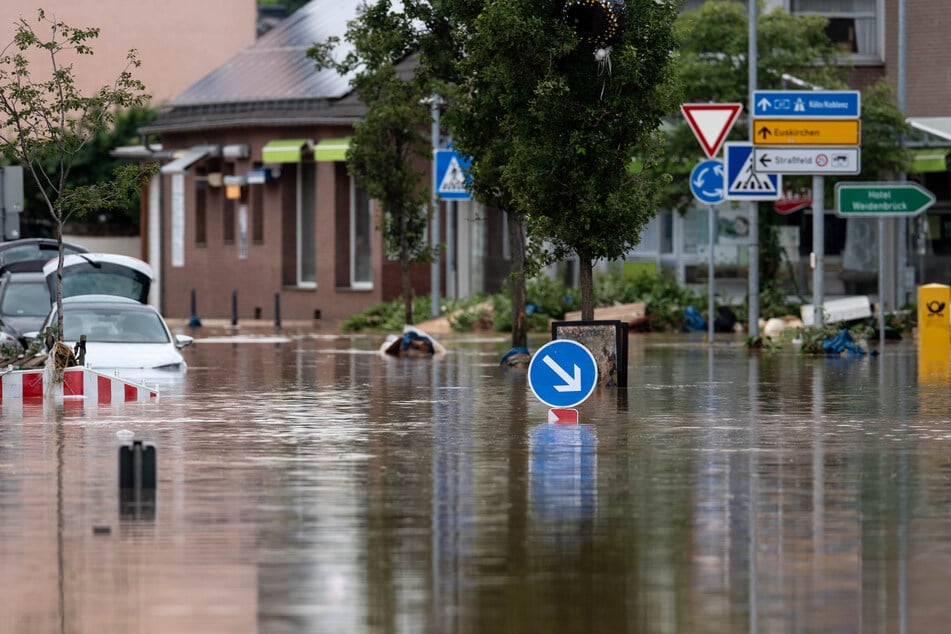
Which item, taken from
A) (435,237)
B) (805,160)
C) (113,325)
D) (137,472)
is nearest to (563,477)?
(137,472)

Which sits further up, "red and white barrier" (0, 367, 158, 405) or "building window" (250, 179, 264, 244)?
"building window" (250, 179, 264, 244)

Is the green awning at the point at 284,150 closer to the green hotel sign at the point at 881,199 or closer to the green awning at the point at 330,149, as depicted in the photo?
the green awning at the point at 330,149

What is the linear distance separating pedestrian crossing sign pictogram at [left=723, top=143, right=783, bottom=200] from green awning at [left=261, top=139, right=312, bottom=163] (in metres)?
21.7

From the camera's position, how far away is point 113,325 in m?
26.4

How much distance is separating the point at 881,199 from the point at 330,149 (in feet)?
68.2

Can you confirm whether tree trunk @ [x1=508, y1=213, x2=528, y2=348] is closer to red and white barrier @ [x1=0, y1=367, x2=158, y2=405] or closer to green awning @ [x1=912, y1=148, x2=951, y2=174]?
red and white barrier @ [x1=0, y1=367, x2=158, y2=405]

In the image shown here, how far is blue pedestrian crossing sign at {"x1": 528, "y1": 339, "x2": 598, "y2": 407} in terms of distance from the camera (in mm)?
18641

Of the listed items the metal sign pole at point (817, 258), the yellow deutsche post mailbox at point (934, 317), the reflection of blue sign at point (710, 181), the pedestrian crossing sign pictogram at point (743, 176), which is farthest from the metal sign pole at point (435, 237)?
the yellow deutsche post mailbox at point (934, 317)

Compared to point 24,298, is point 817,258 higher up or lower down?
higher up

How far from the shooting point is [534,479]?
44.5 feet

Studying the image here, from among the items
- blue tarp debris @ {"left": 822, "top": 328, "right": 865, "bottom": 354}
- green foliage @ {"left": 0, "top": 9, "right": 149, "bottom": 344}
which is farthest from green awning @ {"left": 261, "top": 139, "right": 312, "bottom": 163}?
green foliage @ {"left": 0, "top": 9, "right": 149, "bottom": 344}

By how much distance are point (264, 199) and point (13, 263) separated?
1497 centimetres

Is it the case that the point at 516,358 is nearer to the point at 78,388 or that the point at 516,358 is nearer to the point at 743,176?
the point at 743,176

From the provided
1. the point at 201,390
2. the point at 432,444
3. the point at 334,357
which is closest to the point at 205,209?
the point at 334,357
